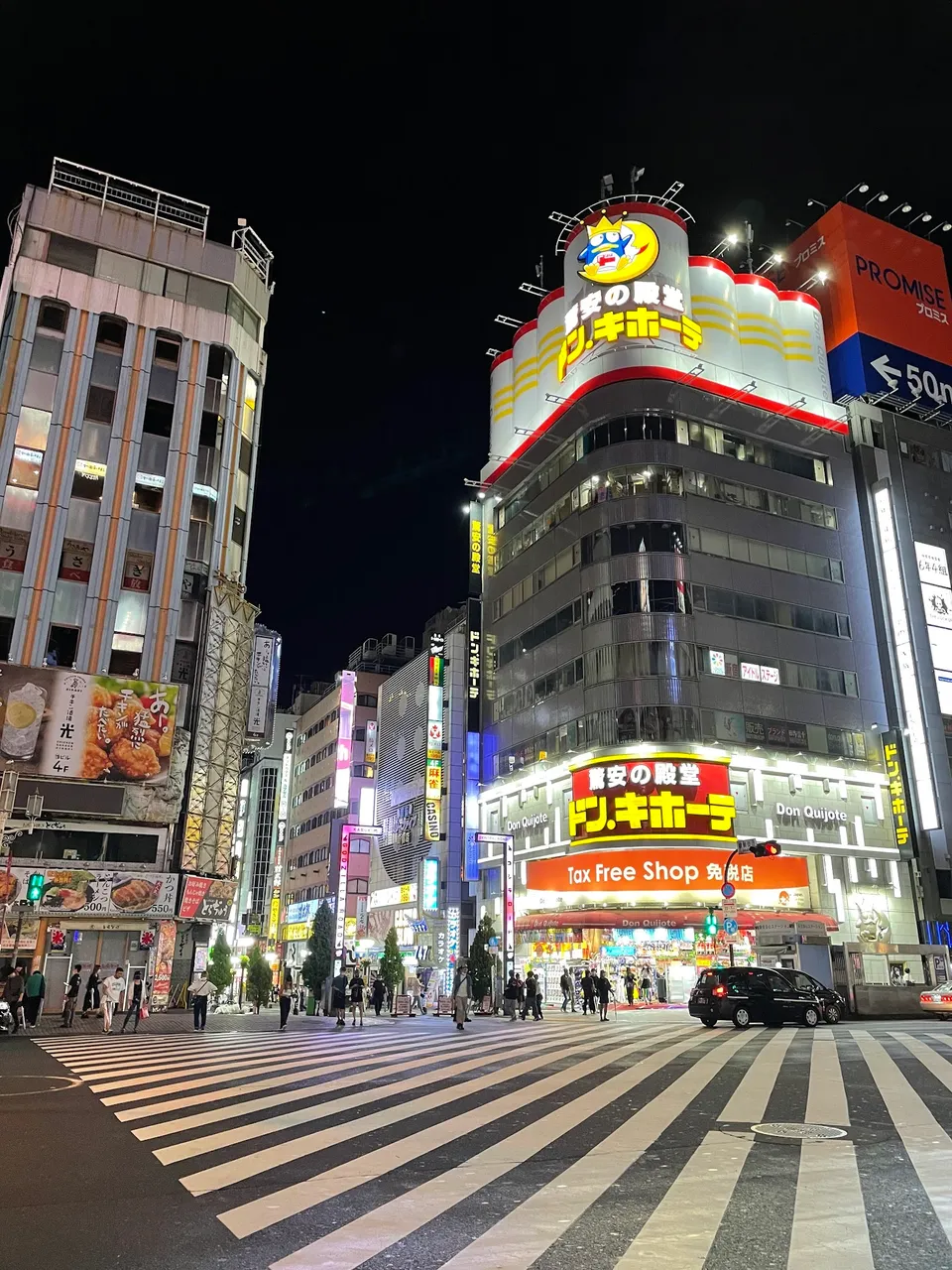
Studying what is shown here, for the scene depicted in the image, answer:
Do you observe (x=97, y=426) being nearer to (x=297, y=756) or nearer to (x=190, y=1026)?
(x=190, y=1026)

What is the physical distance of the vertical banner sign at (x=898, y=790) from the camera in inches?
1754

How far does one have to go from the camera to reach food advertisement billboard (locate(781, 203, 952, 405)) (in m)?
54.4

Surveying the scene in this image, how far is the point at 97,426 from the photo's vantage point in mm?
43500

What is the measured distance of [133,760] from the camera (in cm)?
3766

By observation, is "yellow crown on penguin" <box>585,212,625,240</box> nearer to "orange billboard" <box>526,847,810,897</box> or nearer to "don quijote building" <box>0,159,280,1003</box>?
"don quijote building" <box>0,159,280,1003</box>

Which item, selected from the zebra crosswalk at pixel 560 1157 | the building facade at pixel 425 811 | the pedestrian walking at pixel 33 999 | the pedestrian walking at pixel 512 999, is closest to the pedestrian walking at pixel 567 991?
the pedestrian walking at pixel 512 999

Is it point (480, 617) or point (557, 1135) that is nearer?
point (557, 1135)

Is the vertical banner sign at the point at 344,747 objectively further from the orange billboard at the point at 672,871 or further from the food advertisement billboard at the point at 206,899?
the orange billboard at the point at 672,871

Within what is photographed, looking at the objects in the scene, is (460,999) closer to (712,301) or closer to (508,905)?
(508,905)

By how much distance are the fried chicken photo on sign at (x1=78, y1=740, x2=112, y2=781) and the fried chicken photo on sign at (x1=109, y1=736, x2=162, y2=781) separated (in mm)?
353

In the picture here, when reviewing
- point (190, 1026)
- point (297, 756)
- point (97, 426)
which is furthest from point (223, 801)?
point (297, 756)

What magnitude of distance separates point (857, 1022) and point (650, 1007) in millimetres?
12776

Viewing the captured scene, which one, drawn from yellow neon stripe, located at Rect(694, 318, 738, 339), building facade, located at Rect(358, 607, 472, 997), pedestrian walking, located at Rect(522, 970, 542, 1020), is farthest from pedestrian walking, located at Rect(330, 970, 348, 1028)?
yellow neon stripe, located at Rect(694, 318, 738, 339)

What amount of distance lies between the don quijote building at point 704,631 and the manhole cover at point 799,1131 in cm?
3006
